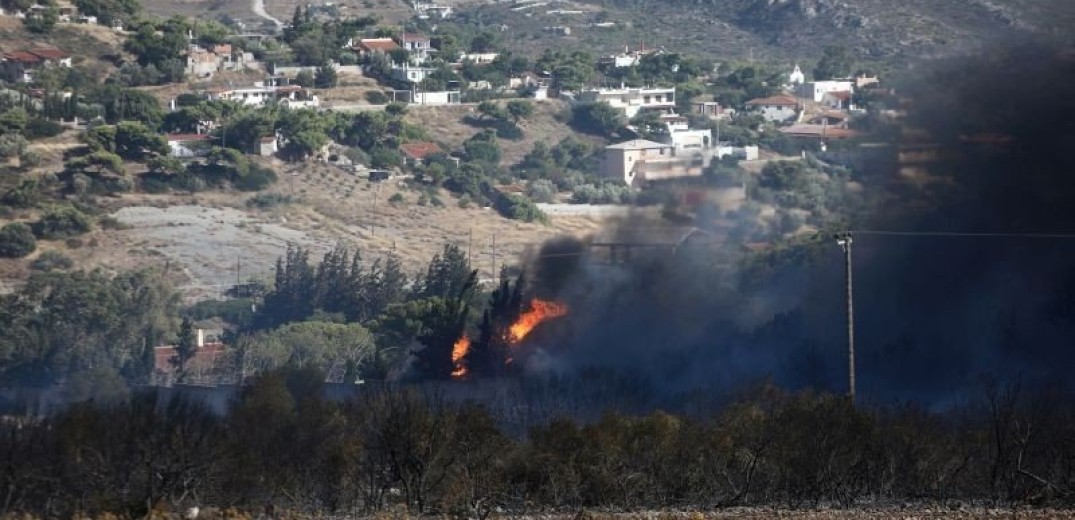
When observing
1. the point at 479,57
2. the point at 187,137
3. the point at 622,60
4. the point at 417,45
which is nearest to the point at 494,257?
the point at 187,137

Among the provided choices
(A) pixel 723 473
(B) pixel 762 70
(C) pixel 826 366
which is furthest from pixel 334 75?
(A) pixel 723 473

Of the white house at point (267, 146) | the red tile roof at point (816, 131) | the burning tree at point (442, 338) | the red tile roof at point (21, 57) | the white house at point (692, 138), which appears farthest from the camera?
the red tile roof at point (21, 57)

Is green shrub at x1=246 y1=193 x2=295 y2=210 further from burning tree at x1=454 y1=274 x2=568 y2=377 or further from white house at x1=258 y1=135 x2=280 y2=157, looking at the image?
burning tree at x1=454 y1=274 x2=568 y2=377

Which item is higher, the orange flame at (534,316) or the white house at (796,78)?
the white house at (796,78)

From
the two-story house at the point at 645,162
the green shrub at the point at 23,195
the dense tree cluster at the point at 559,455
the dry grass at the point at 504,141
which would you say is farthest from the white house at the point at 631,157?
the dense tree cluster at the point at 559,455

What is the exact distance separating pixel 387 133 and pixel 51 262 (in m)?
38.5

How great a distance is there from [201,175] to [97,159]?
5.72 m

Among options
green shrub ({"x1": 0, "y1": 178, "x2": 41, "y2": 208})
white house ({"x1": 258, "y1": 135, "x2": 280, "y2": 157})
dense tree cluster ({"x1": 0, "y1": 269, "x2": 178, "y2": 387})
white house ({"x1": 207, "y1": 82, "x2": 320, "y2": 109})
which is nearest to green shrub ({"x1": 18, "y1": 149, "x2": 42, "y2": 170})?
green shrub ({"x1": 0, "y1": 178, "x2": 41, "y2": 208})

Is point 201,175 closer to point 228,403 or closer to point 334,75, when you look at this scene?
point 334,75

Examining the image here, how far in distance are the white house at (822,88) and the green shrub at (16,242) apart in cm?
6102

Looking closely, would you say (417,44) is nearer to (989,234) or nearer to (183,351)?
(183,351)

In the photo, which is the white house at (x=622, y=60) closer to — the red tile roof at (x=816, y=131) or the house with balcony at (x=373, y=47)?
the house with balcony at (x=373, y=47)

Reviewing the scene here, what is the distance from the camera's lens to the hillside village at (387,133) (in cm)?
12575

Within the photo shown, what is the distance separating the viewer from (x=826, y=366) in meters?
86.9
